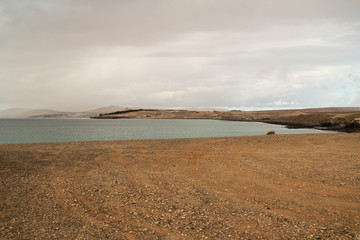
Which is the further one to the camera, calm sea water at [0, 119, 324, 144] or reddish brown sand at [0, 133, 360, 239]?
calm sea water at [0, 119, 324, 144]

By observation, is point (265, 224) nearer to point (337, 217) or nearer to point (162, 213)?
point (337, 217)

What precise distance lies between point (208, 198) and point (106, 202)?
3.74 meters

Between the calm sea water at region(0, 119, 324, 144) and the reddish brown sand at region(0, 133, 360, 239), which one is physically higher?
the reddish brown sand at region(0, 133, 360, 239)

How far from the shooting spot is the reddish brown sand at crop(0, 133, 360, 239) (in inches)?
268

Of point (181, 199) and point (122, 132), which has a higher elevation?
point (181, 199)

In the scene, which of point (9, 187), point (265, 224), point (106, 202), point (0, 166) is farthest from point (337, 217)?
point (0, 166)

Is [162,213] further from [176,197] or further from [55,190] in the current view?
[55,190]

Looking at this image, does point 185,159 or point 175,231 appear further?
point 185,159

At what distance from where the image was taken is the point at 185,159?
18031 mm

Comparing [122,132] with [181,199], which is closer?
[181,199]

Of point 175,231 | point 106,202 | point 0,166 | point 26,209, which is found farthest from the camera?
point 0,166

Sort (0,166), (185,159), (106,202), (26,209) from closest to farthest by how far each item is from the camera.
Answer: (26,209)
(106,202)
(0,166)
(185,159)

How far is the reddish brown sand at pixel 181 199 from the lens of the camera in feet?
22.3

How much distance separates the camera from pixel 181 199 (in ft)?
30.5
